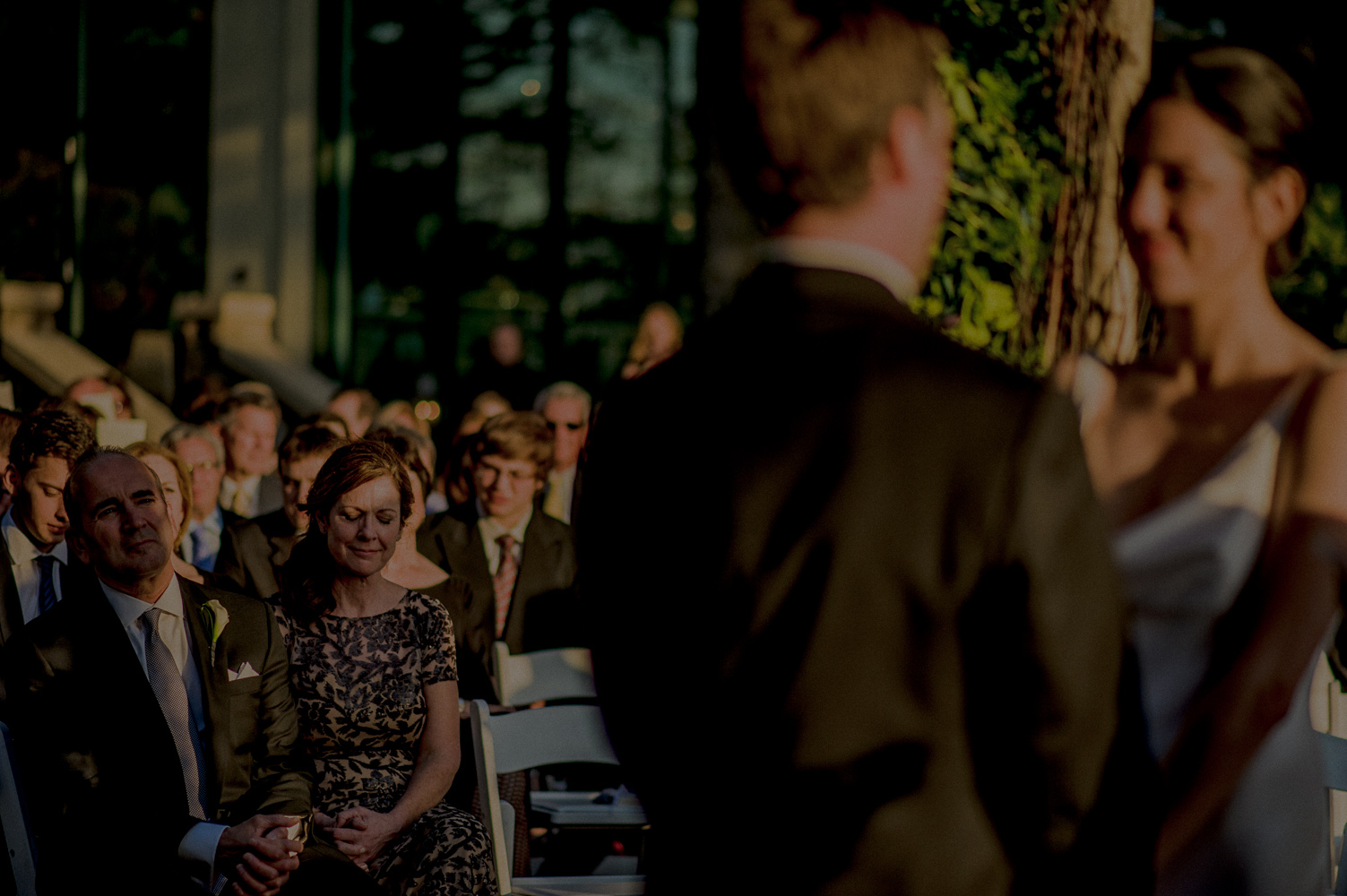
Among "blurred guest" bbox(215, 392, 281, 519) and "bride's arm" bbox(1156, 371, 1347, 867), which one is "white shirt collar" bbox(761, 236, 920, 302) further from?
"blurred guest" bbox(215, 392, 281, 519)

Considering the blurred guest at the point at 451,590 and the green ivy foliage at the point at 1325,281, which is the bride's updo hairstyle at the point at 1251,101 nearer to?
the blurred guest at the point at 451,590

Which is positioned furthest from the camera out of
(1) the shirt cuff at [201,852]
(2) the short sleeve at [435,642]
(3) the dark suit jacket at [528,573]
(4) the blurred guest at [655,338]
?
(4) the blurred guest at [655,338]

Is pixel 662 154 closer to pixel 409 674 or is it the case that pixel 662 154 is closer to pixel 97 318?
pixel 97 318

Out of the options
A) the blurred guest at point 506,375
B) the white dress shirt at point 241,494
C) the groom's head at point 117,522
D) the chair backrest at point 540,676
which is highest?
the blurred guest at point 506,375

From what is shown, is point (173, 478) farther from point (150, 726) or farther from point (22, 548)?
point (150, 726)

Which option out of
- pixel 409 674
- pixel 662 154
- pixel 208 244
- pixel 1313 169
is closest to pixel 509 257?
pixel 662 154

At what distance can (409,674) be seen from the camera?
14.4ft

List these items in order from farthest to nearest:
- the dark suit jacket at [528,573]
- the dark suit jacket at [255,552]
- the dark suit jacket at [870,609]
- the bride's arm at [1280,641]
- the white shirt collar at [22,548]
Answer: the dark suit jacket at [528,573] < the dark suit jacket at [255,552] < the white shirt collar at [22,548] < the bride's arm at [1280,641] < the dark suit jacket at [870,609]

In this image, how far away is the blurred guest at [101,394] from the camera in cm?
743

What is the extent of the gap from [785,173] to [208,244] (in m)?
12.6

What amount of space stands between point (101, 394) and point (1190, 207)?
6.73 m

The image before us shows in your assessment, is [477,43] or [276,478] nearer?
[276,478]

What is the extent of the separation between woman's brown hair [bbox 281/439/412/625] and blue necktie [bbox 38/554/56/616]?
937mm

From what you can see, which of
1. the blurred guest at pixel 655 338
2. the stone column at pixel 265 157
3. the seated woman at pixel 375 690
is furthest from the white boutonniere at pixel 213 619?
the stone column at pixel 265 157
